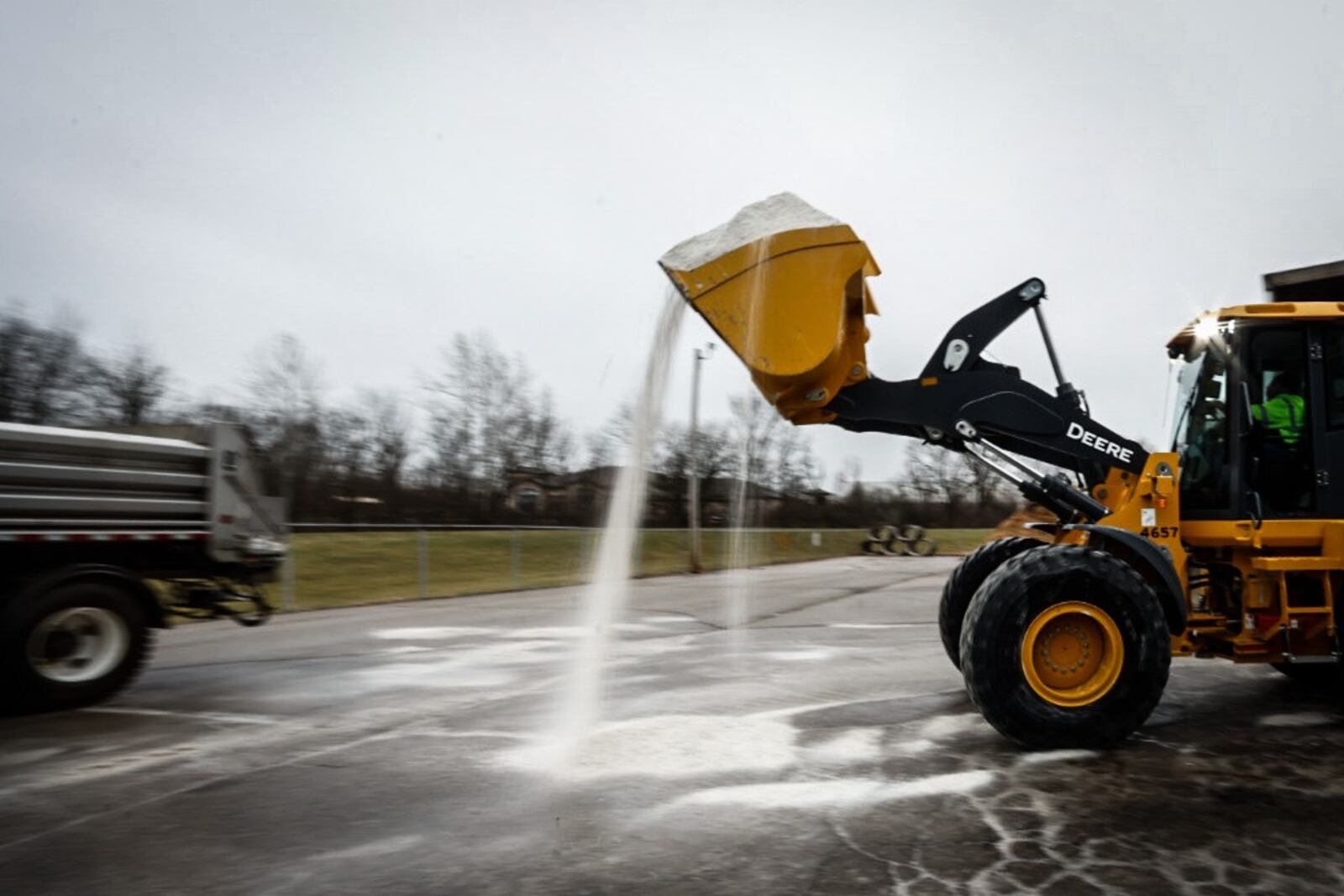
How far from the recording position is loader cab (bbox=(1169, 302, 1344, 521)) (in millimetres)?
6418

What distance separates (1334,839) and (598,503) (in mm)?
37112

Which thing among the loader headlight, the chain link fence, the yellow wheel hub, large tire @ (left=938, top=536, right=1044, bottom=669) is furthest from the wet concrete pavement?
the chain link fence

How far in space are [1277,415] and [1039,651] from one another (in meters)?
2.48

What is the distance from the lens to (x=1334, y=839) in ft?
14.0

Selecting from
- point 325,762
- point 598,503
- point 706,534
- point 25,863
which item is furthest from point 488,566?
point 25,863

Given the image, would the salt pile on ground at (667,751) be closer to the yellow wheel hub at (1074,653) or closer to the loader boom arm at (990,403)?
the yellow wheel hub at (1074,653)

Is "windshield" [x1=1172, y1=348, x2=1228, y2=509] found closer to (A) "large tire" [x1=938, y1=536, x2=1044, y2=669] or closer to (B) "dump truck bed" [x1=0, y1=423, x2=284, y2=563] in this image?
(A) "large tire" [x1=938, y1=536, x2=1044, y2=669]

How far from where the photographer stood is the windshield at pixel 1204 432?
659 cm

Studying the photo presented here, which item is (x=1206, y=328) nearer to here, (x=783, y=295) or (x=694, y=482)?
(x=783, y=295)

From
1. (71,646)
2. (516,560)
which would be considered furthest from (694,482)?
(71,646)

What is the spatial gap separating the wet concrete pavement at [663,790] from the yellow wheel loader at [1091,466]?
0.55 meters

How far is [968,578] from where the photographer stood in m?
7.55

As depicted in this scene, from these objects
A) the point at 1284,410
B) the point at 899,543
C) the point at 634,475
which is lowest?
the point at 899,543

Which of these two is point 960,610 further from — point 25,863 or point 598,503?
point 598,503
